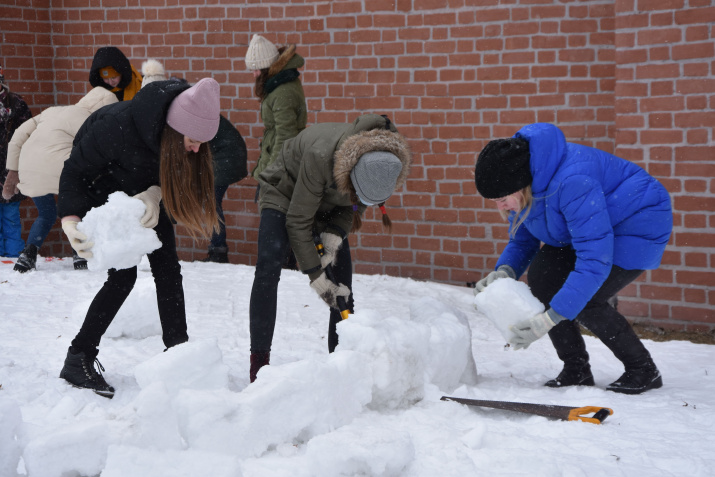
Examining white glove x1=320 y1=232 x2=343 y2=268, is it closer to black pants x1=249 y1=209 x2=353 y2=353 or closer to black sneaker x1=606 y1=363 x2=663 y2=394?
black pants x1=249 y1=209 x2=353 y2=353

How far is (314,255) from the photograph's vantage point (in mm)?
3145

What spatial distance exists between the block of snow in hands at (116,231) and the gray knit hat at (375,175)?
0.91 m

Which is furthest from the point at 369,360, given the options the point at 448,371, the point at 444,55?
the point at 444,55

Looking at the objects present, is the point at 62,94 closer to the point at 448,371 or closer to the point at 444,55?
the point at 444,55

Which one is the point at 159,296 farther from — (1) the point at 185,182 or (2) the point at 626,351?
(2) the point at 626,351

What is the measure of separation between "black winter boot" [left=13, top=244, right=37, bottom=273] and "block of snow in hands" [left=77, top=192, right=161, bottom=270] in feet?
9.58

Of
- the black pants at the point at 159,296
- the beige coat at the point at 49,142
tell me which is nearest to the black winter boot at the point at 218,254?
the beige coat at the point at 49,142

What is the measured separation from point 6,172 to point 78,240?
12.4 feet

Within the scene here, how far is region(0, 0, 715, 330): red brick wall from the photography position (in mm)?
4578

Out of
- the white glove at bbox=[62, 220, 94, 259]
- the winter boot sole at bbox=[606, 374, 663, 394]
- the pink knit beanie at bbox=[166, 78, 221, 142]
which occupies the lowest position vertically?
the winter boot sole at bbox=[606, 374, 663, 394]

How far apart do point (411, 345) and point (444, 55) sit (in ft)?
10.2

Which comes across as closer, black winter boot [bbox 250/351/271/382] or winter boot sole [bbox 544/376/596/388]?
black winter boot [bbox 250/351/271/382]

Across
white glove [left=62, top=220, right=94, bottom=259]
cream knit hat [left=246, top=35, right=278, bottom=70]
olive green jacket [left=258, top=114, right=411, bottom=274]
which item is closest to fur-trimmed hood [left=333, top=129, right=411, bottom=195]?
olive green jacket [left=258, top=114, right=411, bottom=274]

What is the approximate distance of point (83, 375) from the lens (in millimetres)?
3096
